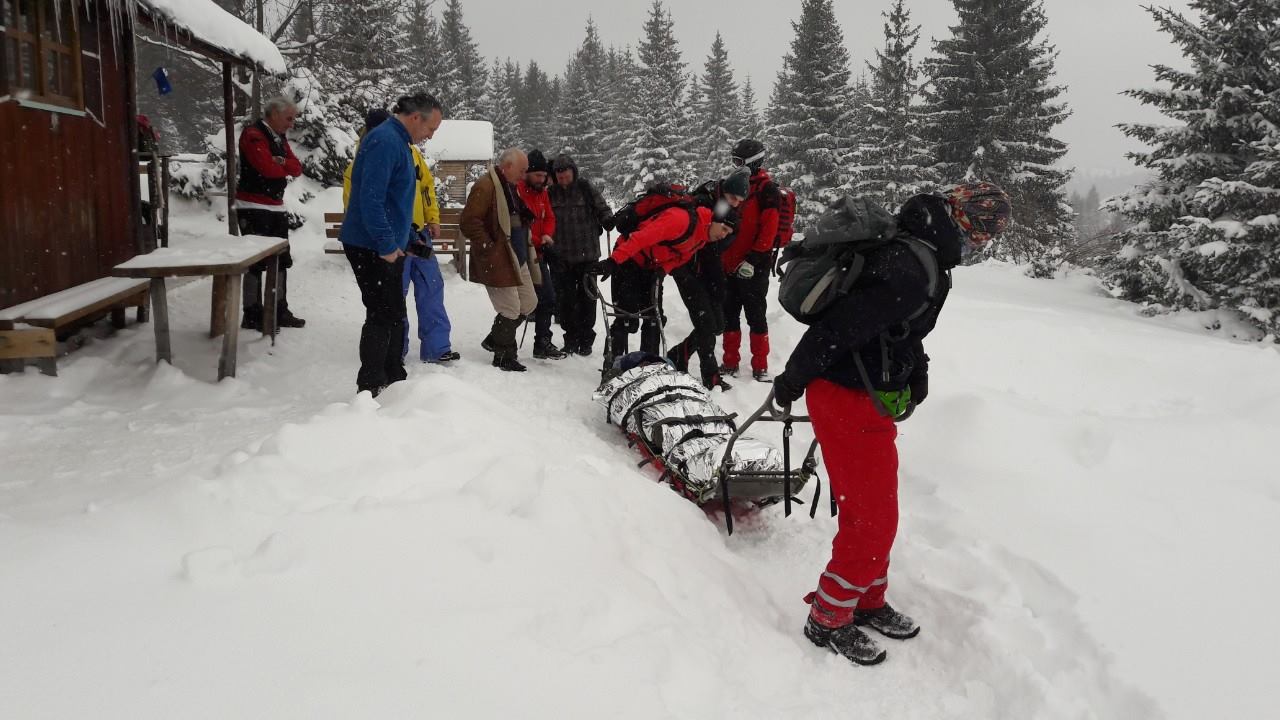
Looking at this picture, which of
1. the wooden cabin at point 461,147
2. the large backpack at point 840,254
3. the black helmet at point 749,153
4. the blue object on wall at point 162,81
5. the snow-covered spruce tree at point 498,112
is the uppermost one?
the snow-covered spruce tree at point 498,112

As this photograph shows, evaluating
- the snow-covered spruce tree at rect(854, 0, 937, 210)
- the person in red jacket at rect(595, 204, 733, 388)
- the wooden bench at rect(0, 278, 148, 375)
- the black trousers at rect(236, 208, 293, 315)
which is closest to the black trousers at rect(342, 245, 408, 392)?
the person in red jacket at rect(595, 204, 733, 388)

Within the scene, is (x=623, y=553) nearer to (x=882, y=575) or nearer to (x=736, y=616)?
(x=736, y=616)

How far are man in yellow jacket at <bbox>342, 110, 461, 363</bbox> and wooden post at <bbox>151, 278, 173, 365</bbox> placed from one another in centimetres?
150

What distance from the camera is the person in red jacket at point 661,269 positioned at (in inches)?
219

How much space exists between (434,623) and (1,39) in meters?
6.18

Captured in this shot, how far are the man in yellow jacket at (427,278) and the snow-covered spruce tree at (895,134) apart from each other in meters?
21.0

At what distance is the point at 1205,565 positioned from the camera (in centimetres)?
333

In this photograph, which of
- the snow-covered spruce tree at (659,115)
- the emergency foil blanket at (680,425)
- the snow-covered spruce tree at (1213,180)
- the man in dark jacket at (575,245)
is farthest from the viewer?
the snow-covered spruce tree at (659,115)

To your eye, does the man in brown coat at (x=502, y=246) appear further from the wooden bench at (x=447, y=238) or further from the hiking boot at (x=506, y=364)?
the wooden bench at (x=447, y=238)

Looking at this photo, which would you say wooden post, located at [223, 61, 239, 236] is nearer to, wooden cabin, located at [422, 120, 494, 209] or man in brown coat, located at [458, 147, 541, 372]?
man in brown coat, located at [458, 147, 541, 372]

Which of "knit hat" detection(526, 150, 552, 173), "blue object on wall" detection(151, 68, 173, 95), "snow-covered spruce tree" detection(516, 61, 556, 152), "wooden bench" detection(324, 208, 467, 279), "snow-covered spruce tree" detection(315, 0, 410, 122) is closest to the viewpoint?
"knit hat" detection(526, 150, 552, 173)

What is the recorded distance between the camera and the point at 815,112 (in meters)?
30.1

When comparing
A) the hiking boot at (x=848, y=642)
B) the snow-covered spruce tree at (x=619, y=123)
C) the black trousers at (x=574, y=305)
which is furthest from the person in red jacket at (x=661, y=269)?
the snow-covered spruce tree at (x=619, y=123)

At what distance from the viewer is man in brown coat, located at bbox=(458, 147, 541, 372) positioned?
6.18 metres
